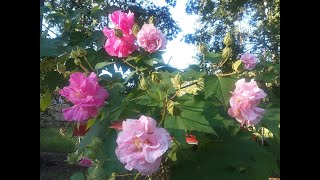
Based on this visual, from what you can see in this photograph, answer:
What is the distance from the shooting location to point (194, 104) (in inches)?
22.5

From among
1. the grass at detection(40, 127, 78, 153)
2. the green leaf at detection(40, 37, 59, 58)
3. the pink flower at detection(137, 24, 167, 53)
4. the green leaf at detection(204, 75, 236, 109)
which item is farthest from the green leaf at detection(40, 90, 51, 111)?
the grass at detection(40, 127, 78, 153)

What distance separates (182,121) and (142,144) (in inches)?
2.7

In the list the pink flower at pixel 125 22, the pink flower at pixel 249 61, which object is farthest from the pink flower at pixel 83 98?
the pink flower at pixel 249 61

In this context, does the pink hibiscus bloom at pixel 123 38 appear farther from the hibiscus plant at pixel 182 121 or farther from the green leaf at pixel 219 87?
the green leaf at pixel 219 87

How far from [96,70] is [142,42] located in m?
0.12

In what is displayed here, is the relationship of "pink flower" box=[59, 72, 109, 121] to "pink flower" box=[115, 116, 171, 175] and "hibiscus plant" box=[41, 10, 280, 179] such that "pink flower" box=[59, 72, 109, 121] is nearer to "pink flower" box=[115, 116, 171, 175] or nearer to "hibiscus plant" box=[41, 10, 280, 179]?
"hibiscus plant" box=[41, 10, 280, 179]

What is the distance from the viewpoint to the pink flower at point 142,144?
50cm

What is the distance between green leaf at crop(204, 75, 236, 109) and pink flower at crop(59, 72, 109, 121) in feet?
0.57

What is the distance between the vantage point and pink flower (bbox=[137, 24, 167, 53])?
0.63 m

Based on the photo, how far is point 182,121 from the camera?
0.54 meters
